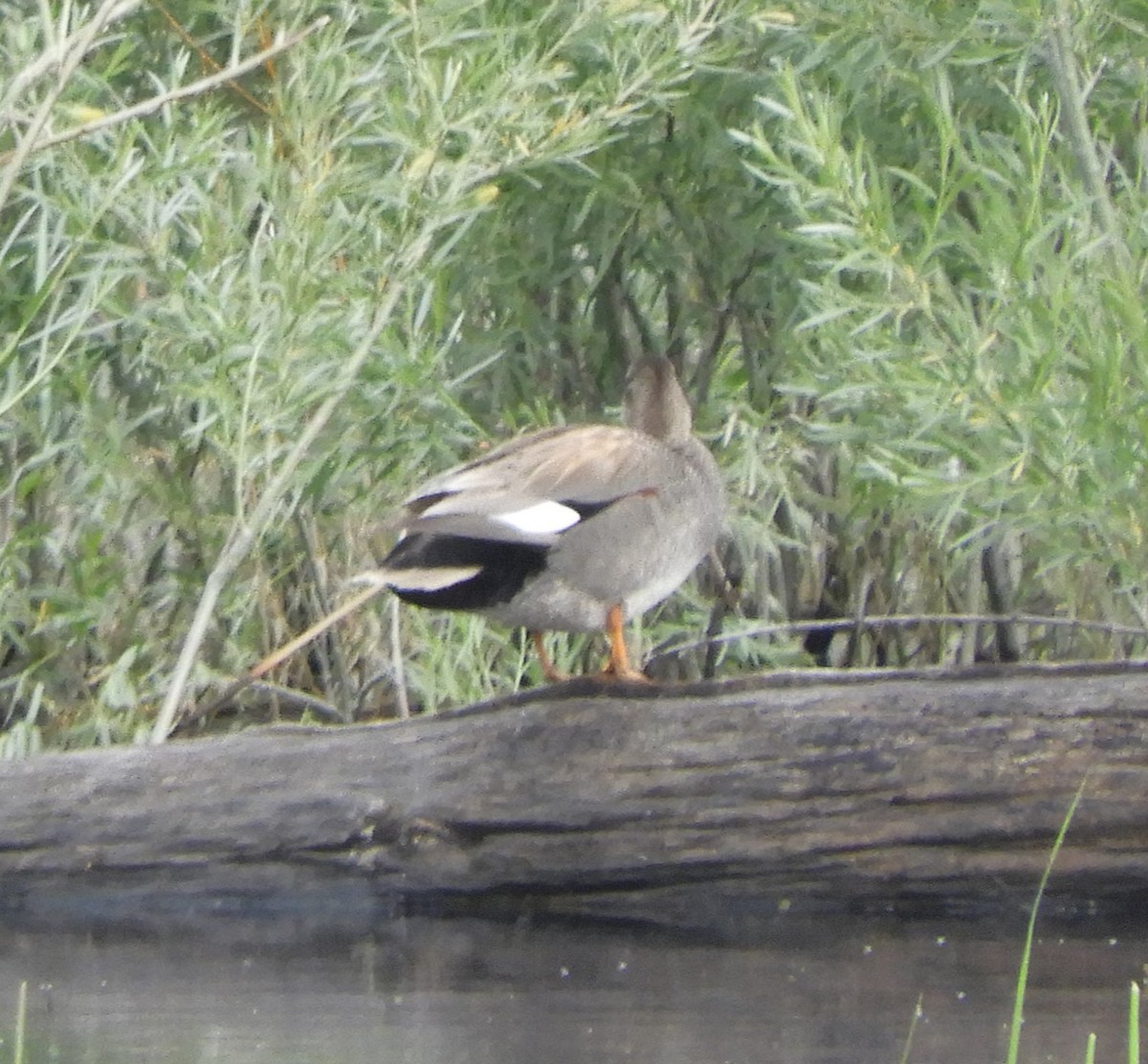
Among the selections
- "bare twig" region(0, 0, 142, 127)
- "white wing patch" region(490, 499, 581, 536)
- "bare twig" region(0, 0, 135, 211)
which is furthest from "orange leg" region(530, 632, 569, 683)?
"bare twig" region(0, 0, 142, 127)

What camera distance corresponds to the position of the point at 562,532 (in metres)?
4.27

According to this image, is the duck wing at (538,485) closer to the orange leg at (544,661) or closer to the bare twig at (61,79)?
the orange leg at (544,661)

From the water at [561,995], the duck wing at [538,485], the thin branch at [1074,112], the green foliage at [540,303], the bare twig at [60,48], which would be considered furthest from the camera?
the thin branch at [1074,112]

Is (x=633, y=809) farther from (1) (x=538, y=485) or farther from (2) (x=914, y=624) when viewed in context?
(2) (x=914, y=624)

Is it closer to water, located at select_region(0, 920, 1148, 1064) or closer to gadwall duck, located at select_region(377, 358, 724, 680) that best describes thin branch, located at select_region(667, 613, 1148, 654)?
gadwall duck, located at select_region(377, 358, 724, 680)

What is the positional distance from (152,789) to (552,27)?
2.41m

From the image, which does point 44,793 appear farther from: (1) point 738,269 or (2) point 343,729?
(1) point 738,269

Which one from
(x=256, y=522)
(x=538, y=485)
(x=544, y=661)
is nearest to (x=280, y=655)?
(x=256, y=522)

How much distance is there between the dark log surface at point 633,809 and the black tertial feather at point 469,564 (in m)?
0.22

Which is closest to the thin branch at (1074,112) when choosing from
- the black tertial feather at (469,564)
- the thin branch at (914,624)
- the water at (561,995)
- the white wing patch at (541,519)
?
the thin branch at (914,624)

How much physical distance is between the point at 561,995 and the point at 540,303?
2.85 meters

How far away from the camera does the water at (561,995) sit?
3486mm

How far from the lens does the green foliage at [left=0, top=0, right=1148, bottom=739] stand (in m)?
4.59

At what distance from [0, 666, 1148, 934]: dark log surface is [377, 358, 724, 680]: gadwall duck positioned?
0.26 metres
